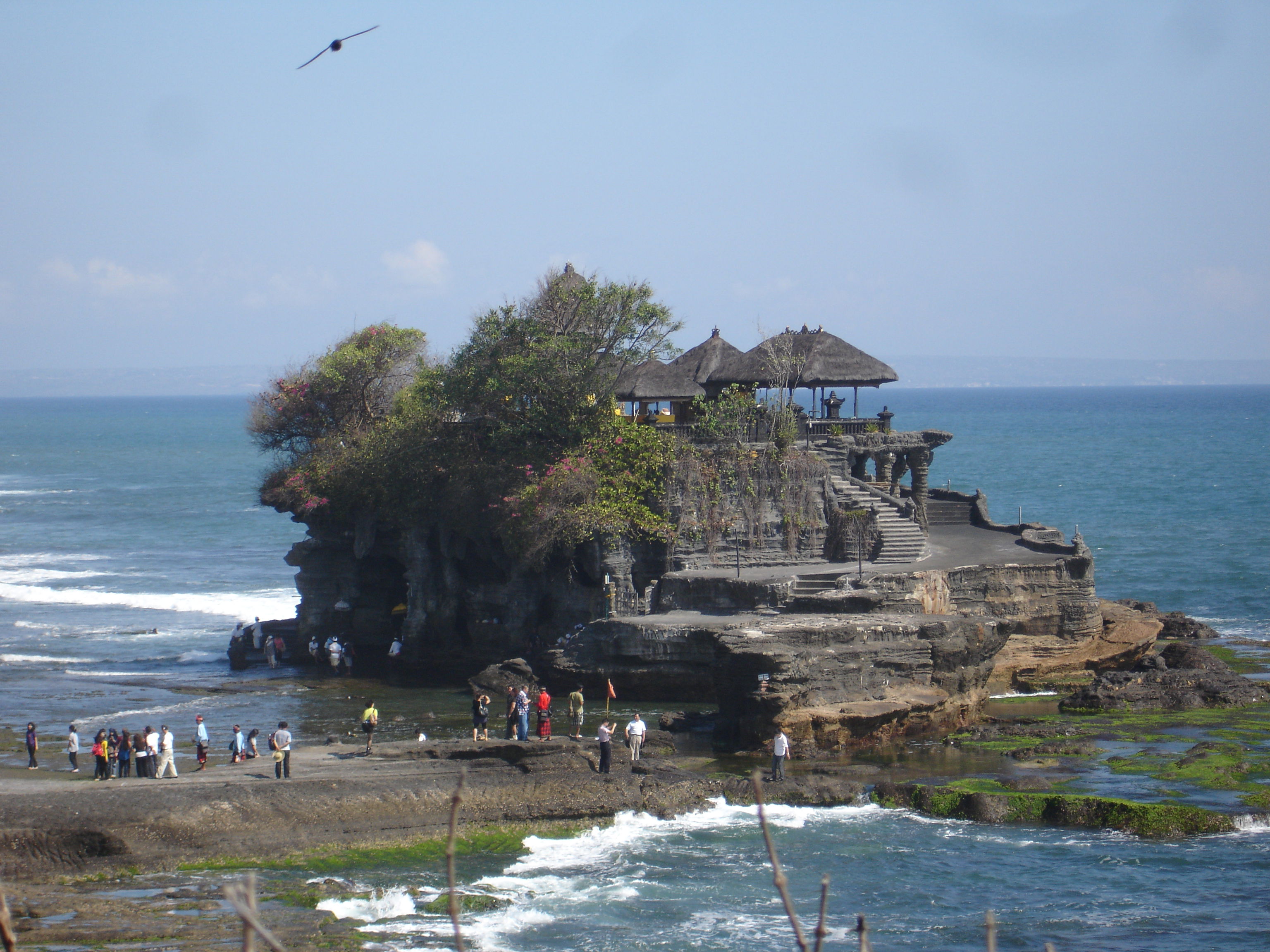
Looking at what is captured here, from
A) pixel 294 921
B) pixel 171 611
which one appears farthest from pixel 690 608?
pixel 171 611

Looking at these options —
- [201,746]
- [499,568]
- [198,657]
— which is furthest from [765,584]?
[198,657]

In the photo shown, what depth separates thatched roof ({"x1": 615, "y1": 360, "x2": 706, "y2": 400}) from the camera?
3875 centimetres

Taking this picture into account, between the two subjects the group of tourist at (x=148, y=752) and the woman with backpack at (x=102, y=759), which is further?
the woman with backpack at (x=102, y=759)

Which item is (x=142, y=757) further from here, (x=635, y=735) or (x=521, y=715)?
(x=635, y=735)

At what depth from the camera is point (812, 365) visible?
126 ft

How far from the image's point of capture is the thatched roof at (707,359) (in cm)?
3994

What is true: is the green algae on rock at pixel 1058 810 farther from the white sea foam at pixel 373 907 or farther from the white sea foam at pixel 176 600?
the white sea foam at pixel 176 600

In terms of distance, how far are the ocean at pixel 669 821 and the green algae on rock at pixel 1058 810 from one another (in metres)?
0.39

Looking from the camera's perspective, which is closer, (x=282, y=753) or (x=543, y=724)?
(x=282, y=753)

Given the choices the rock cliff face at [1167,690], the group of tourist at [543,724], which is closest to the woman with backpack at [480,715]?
the group of tourist at [543,724]

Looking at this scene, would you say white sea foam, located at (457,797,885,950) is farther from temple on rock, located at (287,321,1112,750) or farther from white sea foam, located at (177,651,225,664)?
white sea foam, located at (177,651,225,664)

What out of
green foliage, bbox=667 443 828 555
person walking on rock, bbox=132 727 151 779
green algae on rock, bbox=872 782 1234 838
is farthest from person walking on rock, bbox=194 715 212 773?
green foliage, bbox=667 443 828 555

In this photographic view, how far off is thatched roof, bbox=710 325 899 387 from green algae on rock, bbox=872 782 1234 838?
51.6 feet

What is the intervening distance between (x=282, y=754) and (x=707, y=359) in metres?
20.1
